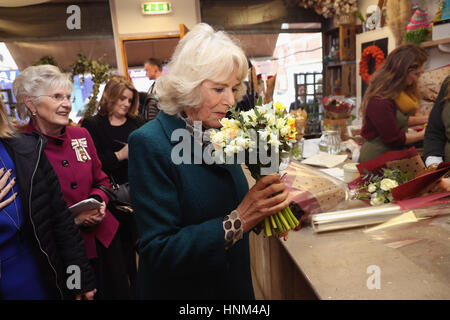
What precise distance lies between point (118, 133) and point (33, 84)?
887 millimetres

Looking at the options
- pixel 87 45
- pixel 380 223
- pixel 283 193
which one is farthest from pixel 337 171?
pixel 87 45

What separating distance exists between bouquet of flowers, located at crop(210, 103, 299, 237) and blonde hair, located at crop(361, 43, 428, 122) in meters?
1.67

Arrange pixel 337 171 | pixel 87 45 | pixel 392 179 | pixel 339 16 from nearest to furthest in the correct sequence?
pixel 392 179 < pixel 337 171 < pixel 339 16 < pixel 87 45

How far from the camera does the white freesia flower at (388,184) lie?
4.60 feet

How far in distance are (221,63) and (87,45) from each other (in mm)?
5134

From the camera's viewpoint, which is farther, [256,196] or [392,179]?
[392,179]

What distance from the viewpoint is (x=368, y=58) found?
13.6 feet

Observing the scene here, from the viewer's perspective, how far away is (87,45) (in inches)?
208

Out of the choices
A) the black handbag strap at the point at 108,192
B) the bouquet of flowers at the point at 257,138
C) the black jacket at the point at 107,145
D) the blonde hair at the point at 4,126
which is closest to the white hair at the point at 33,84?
the blonde hair at the point at 4,126

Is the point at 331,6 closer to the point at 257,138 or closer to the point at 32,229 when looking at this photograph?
the point at 257,138

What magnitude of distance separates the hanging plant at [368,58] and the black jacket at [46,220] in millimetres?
3846

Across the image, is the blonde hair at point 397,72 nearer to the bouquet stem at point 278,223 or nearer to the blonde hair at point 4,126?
the bouquet stem at point 278,223
